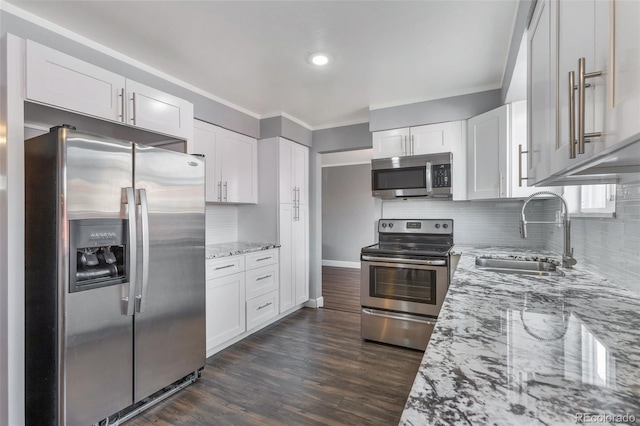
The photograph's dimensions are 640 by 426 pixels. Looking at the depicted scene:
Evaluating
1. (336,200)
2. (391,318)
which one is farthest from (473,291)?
(336,200)

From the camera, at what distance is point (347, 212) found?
6.98 m

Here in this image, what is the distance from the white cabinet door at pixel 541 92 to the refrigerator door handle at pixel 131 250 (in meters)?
1.98

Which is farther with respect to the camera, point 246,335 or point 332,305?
point 332,305

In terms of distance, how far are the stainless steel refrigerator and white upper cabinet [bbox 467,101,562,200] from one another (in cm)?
250

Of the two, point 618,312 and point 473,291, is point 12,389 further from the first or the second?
point 618,312

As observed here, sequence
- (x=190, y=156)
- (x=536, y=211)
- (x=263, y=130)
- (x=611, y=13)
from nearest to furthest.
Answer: (x=611, y=13) → (x=190, y=156) → (x=536, y=211) → (x=263, y=130)

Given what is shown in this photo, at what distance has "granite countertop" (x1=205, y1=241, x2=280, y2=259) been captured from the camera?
2701 millimetres

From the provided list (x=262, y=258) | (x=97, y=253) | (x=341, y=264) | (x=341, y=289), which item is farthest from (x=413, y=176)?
(x=341, y=264)

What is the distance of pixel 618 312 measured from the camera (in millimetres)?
1003

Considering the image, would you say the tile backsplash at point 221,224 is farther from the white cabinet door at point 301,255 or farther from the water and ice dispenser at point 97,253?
the water and ice dispenser at point 97,253

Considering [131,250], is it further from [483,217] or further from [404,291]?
[483,217]

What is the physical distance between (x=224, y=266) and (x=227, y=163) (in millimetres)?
1103

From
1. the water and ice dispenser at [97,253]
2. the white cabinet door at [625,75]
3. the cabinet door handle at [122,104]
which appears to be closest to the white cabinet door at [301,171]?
the cabinet door handle at [122,104]

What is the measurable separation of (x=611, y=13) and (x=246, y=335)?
3.22m
